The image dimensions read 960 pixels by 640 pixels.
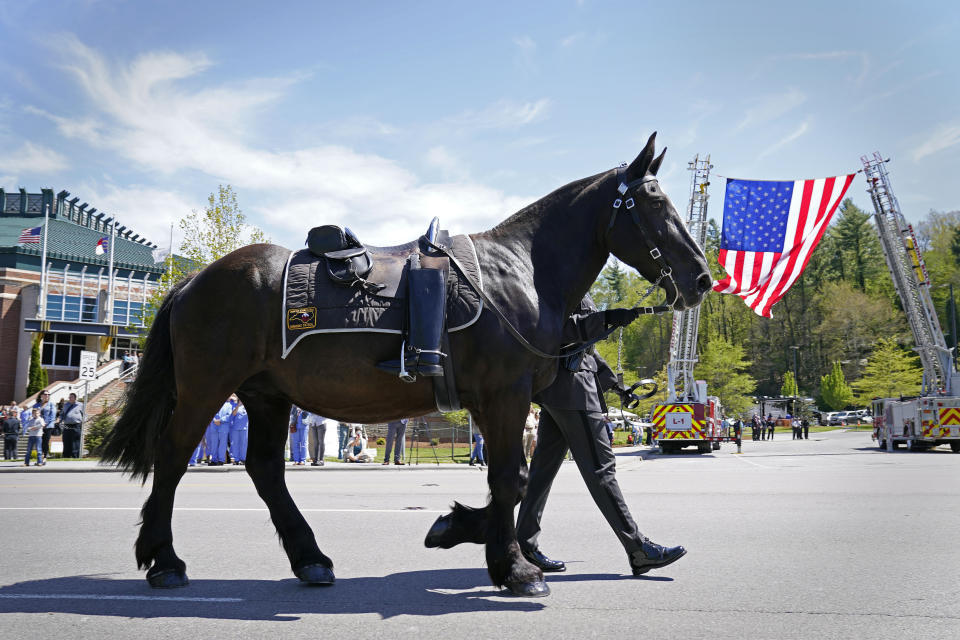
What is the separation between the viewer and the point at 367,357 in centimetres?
445

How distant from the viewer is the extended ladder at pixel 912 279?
31.0 metres

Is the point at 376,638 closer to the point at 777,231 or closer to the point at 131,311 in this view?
the point at 777,231

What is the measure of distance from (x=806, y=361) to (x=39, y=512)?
86722 mm

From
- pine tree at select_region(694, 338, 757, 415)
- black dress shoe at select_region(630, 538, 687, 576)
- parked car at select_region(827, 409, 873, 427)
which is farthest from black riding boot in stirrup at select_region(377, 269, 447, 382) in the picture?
parked car at select_region(827, 409, 873, 427)

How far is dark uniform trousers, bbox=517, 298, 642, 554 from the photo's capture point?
507cm

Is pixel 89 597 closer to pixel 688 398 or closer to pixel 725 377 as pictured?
pixel 688 398

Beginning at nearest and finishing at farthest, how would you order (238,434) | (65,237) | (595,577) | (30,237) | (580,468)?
(595,577) → (580,468) → (238,434) → (30,237) → (65,237)

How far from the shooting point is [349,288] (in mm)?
4559

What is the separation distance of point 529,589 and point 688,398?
30.2m

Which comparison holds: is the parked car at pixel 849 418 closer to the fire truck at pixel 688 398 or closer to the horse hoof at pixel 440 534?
the fire truck at pixel 688 398

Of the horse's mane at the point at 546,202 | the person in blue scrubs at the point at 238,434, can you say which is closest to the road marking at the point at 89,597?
the horse's mane at the point at 546,202

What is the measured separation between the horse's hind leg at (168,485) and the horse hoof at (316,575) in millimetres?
721

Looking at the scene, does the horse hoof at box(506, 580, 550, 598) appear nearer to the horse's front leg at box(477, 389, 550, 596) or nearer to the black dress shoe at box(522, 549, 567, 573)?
the horse's front leg at box(477, 389, 550, 596)

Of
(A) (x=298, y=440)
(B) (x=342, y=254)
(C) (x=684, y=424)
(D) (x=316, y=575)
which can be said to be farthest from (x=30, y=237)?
(D) (x=316, y=575)
